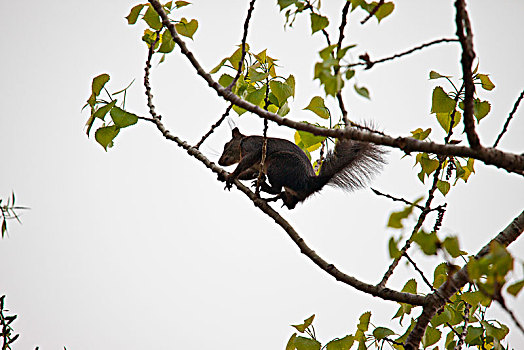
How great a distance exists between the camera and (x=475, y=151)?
89 cm

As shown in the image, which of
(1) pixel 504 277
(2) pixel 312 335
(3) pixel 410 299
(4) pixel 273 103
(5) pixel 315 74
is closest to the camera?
(1) pixel 504 277

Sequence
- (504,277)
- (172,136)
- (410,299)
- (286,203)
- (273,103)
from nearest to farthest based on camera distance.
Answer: (504,277), (410,299), (273,103), (172,136), (286,203)

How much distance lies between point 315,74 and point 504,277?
1.26 ft

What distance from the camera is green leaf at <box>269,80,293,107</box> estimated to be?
151 cm

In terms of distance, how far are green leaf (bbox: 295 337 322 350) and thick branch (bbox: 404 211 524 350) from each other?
0.83 ft

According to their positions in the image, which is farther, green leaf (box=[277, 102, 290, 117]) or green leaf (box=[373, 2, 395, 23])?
green leaf (box=[277, 102, 290, 117])

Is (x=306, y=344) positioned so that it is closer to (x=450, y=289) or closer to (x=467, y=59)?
(x=450, y=289)

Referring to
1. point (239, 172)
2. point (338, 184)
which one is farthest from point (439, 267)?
point (239, 172)

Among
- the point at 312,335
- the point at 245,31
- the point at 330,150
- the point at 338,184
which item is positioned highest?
the point at 330,150

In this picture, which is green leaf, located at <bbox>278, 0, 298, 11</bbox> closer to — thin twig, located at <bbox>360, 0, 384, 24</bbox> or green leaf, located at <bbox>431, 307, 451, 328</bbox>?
thin twig, located at <bbox>360, 0, 384, 24</bbox>

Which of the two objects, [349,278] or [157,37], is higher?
[157,37]

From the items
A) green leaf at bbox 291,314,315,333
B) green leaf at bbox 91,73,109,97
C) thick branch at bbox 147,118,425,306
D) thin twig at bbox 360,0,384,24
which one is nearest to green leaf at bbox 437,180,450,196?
thick branch at bbox 147,118,425,306

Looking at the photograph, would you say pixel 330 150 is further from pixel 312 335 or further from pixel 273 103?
pixel 312 335

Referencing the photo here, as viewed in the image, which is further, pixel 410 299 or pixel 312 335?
pixel 312 335
